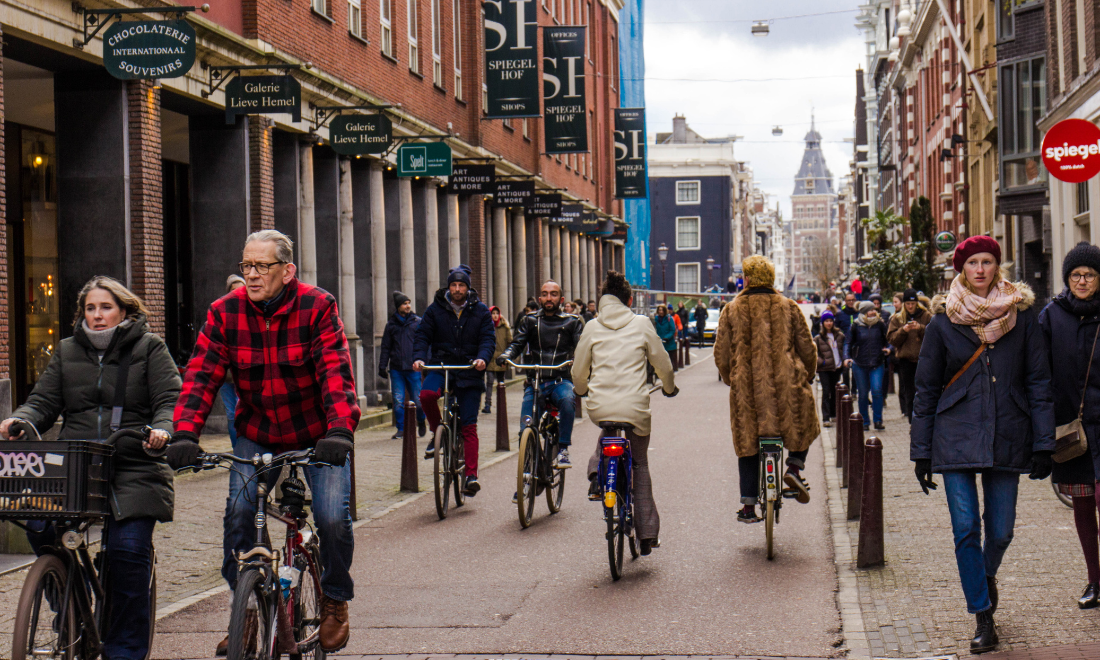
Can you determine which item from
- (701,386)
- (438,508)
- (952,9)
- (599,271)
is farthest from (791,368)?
(599,271)

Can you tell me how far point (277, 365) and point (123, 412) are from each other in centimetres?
79

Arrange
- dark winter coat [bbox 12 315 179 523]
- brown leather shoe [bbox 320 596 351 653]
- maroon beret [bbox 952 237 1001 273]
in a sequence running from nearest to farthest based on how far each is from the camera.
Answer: brown leather shoe [bbox 320 596 351 653] < dark winter coat [bbox 12 315 179 523] < maroon beret [bbox 952 237 1001 273]

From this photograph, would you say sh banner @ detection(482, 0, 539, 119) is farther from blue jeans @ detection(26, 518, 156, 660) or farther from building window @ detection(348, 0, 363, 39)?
blue jeans @ detection(26, 518, 156, 660)

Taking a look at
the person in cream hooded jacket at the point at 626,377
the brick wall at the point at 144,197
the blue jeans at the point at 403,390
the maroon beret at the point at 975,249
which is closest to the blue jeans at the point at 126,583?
the person in cream hooded jacket at the point at 626,377

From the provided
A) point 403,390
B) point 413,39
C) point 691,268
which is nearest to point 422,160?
point 413,39

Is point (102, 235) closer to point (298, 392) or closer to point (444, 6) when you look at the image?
point (298, 392)

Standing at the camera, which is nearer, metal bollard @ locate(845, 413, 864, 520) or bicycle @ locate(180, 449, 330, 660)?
bicycle @ locate(180, 449, 330, 660)

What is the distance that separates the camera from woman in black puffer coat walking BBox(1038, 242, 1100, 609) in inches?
253

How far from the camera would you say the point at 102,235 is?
47.0 ft

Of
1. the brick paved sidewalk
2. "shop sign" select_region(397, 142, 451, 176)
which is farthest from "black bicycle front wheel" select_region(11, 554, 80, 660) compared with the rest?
"shop sign" select_region(397, 142, 451, 176)

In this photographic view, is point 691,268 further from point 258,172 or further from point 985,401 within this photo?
point 985,401

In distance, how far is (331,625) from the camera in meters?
5.35

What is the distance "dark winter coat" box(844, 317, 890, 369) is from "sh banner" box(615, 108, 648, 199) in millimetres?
22545

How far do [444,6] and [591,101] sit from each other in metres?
20.2
